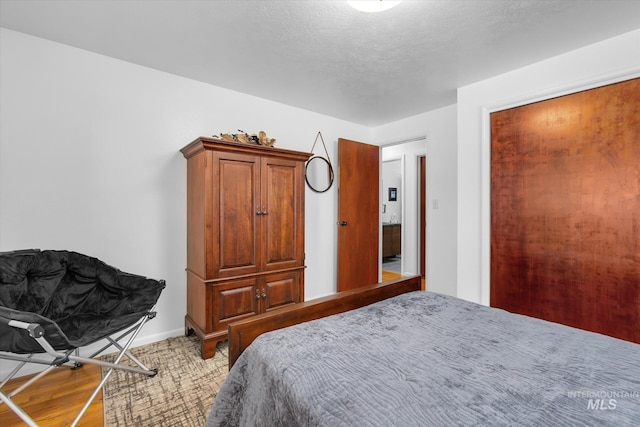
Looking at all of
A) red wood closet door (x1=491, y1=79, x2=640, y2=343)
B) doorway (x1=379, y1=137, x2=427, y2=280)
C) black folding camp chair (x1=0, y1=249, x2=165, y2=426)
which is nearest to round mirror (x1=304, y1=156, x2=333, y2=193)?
doorway (x1=379, y1=137, x2=427, y2=280)

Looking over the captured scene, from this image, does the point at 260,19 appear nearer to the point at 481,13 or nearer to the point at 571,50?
the point at 481,13

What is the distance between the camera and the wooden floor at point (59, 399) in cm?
160

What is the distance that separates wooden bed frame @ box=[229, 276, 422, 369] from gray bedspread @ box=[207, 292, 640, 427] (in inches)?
3.9

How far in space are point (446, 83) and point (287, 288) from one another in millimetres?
2490

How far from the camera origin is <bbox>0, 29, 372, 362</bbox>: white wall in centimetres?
202

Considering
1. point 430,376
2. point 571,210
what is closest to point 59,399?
point 430,376

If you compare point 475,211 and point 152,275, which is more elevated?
point 475,211

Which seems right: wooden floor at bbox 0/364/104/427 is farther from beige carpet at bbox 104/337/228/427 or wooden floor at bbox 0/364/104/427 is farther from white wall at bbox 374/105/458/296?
white wall at bbox 374/105/458/296

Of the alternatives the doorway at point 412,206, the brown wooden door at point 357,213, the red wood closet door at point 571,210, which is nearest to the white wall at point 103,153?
the brown wooden door at point 357,213

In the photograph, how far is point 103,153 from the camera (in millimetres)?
2309

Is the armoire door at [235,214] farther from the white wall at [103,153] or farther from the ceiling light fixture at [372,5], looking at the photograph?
the ceiling light fixture at [372,5]

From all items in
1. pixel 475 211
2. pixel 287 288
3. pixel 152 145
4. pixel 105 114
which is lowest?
pixel 287 288

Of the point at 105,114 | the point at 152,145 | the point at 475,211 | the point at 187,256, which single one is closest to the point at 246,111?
the point at 152,145

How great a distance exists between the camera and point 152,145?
2520 mm
